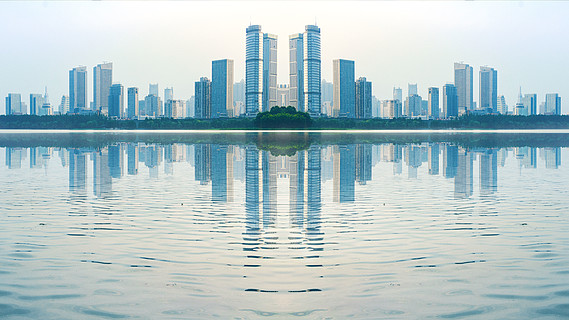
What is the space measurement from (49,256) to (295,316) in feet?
23.9

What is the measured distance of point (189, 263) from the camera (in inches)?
514

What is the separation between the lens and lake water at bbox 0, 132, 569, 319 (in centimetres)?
1024

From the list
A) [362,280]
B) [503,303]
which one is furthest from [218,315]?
[503,303]

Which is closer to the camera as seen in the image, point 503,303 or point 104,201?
point 503,303

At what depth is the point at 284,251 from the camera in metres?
14.1

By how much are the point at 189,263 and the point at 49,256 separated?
3606mm

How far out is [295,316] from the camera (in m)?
9.54

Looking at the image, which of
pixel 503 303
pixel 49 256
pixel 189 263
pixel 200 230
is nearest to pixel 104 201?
pixel 200 230

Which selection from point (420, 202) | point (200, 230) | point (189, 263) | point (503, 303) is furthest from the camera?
point (420, 202)

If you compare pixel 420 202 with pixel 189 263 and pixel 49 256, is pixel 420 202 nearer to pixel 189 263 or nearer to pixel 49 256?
pixel 189 263

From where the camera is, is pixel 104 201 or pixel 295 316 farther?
pixel 104 201

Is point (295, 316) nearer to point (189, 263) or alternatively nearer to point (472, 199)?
point (189, 263)

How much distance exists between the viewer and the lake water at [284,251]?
33.6ft

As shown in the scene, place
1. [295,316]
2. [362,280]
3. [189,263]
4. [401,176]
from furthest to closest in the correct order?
[401,176] → [189,263] → [362,280] → [295,316]
